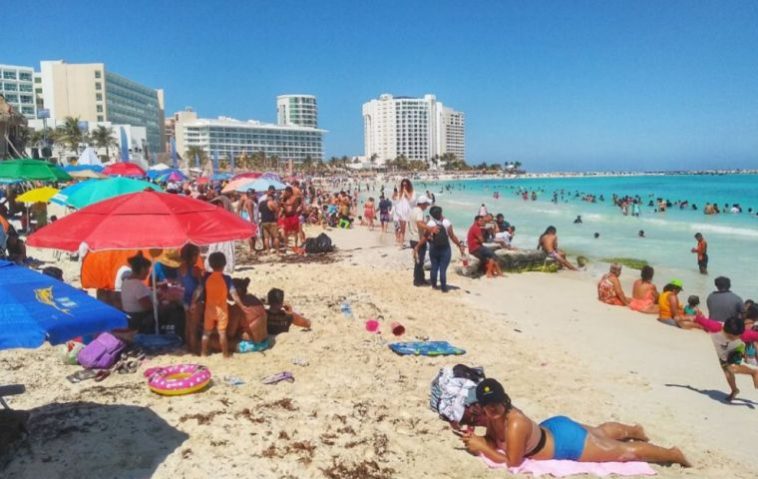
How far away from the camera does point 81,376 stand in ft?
16.2

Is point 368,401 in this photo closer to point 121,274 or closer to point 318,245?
point 121,274

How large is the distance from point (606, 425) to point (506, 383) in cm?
136

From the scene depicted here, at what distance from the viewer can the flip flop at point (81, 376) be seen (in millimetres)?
4883

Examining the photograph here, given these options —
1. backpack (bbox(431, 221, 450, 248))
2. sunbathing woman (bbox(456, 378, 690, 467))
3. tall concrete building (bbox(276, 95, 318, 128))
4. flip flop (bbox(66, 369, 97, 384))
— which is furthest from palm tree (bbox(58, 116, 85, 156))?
tall concrete building (bbox(276, 95, 318, 128))

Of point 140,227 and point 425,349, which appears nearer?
point 140,227

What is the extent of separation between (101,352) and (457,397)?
132 inches

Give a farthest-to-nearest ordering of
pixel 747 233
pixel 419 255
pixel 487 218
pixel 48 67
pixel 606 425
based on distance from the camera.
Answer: pixel 48 67 → pixel 747 233 → pixel 487 218 → pixel 419 255 → pixel 606 425

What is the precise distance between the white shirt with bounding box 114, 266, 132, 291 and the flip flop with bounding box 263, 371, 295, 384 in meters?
2.02

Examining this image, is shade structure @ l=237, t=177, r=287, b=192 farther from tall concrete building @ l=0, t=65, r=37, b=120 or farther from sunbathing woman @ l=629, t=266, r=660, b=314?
tall concrete building @ l=0, t=65, r=37, b=120

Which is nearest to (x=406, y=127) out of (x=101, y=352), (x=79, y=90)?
(x=79, y=90)

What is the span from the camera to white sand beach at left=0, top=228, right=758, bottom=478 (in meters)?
3.70

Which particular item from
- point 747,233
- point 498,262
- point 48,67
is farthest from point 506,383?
point 48,67

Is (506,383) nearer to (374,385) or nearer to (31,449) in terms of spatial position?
(374,385)

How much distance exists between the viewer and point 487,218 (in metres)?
13.8
